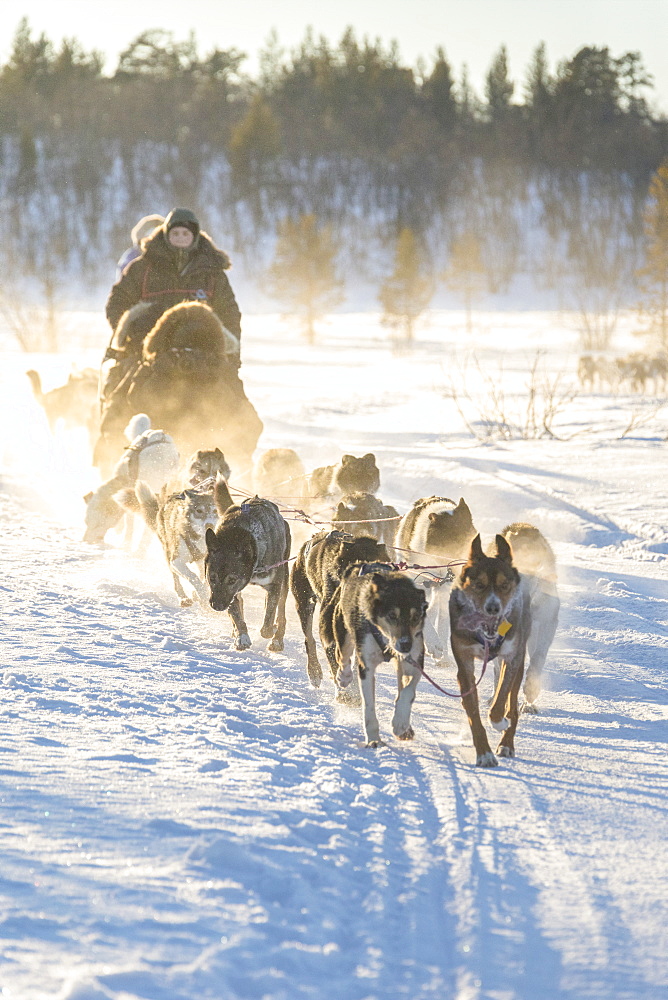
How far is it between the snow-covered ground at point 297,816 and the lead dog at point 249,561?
159mm

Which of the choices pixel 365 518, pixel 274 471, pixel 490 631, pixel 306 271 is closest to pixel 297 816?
pixel 490 631

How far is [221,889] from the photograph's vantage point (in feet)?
8.56

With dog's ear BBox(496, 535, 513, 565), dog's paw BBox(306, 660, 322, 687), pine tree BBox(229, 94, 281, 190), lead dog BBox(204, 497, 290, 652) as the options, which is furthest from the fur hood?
pine tree BBox(229, 94, 281, 190)

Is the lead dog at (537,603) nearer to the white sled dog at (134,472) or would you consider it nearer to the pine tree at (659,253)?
the white sled dog at (134,472)

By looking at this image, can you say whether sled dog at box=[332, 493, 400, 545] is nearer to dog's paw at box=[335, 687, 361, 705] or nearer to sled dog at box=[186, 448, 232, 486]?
sled dog at box=[186, 448, 232, 486]

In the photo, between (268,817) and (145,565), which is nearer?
(268,817)

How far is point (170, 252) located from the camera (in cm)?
923

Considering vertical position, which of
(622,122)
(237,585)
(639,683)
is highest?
(622,122)

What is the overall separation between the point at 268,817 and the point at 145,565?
429cm

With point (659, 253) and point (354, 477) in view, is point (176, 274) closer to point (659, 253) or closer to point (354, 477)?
point (354, 477)

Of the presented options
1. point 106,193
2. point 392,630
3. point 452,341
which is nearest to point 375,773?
point 392,630

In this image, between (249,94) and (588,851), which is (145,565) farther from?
(249,94)

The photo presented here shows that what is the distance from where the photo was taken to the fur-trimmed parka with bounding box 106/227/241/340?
918 centimetres

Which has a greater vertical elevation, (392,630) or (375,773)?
(392,630)
